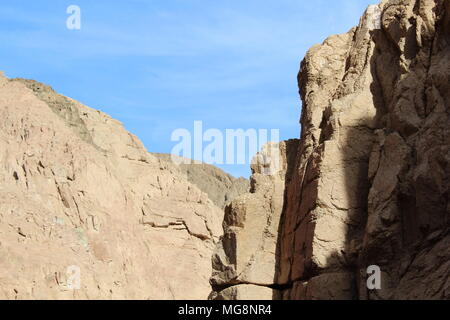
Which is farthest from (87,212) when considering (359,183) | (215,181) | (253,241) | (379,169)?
(379,169)

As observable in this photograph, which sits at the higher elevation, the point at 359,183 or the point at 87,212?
the point at 87,212

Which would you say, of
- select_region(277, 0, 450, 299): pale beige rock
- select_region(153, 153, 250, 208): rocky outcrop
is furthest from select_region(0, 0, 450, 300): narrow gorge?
select_region(153, 153, 250, 208): rocky outcrop

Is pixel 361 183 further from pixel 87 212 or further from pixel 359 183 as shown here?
pixel 87 212

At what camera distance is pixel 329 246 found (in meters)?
19.0

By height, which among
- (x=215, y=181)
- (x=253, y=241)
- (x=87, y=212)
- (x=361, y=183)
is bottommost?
(x=253, y=241)

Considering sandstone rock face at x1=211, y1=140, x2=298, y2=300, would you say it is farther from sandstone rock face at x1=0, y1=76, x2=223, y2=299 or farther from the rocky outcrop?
the rocky outcrop

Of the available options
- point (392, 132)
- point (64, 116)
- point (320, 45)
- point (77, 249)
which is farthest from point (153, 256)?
point (392, 132)

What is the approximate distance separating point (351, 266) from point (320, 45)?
6.31 metres

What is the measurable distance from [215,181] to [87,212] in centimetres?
3889

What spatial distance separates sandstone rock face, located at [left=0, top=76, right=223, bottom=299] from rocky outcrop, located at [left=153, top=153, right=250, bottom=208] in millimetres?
21540

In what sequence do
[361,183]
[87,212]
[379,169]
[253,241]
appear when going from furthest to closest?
[87,212] → [253,241] → [361,183] → [379,169]

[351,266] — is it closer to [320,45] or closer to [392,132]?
[392,132]

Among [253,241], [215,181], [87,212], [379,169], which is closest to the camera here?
[379,169]

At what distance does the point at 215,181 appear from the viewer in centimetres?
9806
